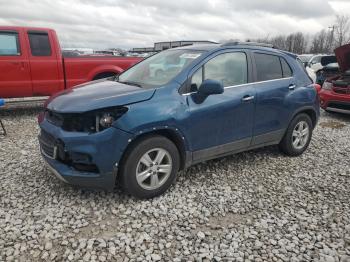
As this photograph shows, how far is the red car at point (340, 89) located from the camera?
8188 mm

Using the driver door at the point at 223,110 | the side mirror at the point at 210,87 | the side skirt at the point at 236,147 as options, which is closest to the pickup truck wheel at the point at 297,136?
the side skirt at the point at 236,147

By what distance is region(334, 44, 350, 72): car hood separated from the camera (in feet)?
27.0

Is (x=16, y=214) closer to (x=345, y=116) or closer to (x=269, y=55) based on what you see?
(x=269, y=55)

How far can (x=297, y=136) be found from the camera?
5.19 meters

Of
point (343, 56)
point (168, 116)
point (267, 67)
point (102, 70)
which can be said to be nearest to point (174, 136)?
point (168, 116)

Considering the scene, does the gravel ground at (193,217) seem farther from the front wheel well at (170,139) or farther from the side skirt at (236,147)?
the front wheel well at (170,139)

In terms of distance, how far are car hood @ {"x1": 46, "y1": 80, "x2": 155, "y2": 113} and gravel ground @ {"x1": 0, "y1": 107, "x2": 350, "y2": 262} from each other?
1.05 m

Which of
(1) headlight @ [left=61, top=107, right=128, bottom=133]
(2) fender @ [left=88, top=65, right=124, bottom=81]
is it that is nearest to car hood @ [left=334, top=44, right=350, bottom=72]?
(2) fender @ [left=88, top=65, right=124, bottom=81]

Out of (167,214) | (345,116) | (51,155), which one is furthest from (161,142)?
(345,116)

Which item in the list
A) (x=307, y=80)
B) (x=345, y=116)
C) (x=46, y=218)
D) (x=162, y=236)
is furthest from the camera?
(x=345, y=116)

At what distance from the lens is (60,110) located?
3.36m

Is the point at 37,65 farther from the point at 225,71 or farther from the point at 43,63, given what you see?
the point at 225,71

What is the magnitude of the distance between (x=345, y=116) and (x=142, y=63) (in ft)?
21.9

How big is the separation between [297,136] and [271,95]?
1.07m
